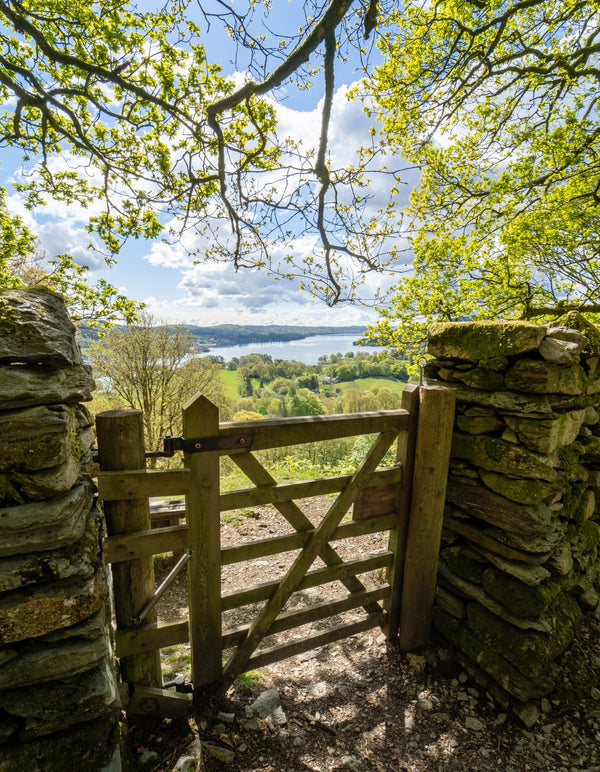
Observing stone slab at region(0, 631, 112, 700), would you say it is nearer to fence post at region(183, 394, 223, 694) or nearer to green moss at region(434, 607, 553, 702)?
fence post at region(183, 394, 223, 694)

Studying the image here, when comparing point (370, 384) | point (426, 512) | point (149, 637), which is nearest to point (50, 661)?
point (149, 637)

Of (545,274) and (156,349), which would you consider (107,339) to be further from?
(545,274)

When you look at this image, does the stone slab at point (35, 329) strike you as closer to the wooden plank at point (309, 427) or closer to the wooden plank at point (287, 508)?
the wooden plank at point (309, 427)

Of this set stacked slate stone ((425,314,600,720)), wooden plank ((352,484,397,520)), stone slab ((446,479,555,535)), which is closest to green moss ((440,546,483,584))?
stacked slate stone ((425,314,600,720))

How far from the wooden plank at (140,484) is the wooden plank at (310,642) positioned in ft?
5.22

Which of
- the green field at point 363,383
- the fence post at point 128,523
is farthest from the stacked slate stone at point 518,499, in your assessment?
the green field at point 363,383

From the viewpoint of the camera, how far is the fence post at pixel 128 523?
2.00 meters

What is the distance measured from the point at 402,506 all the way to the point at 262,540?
1294 millimetres

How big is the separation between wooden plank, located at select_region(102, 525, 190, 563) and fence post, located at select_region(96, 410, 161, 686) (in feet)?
0.24

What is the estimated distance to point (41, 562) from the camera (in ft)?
5.01

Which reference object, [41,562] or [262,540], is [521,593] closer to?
[262,540]

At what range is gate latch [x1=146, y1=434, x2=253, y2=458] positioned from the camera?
6.82 ft

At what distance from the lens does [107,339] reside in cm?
1267

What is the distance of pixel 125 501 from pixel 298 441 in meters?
1.17
